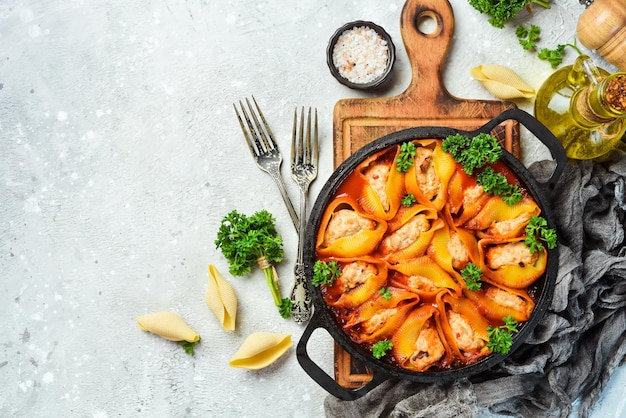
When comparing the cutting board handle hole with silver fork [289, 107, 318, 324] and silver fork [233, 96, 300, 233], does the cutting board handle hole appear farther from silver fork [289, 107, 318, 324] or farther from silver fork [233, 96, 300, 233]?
silver fork [233, 96, 300, 233]

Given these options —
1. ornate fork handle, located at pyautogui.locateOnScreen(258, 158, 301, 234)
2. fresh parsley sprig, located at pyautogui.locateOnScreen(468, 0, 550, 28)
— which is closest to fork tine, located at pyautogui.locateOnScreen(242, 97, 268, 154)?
ornate fork handle, located at pyautogui.locateOnScreen(258, 158, 301, 234)

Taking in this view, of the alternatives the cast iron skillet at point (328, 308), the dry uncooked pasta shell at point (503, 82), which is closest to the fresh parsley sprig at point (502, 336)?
the cast iron skillet at point (328, 308)

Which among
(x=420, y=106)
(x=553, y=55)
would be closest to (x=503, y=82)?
(x=553, y=55)

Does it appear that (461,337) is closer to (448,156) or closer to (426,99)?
(448,156)

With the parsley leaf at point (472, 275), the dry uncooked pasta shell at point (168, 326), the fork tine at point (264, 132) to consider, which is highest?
the fork tine at point (264, 132)

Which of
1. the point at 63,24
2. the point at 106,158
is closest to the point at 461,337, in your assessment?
the point at 106,158

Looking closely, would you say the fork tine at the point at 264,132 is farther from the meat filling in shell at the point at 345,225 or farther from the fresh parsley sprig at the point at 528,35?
the fresh parsley sprig at the point at 528,35
